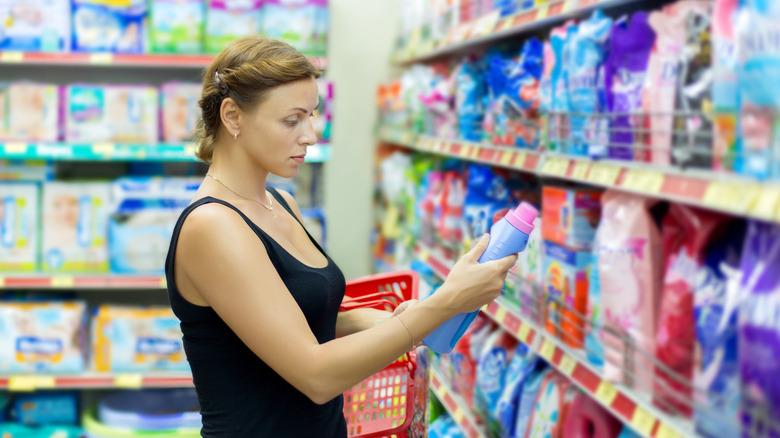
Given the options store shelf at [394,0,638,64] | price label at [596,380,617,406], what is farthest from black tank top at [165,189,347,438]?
store shelf at [394,0,638,64]

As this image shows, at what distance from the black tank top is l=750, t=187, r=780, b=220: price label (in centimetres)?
78

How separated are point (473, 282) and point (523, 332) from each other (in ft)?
2.73

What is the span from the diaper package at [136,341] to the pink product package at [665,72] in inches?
98.9

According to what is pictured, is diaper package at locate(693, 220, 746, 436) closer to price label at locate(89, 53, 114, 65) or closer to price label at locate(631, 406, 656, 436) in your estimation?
price label at locate(631, 406, 656, 436)

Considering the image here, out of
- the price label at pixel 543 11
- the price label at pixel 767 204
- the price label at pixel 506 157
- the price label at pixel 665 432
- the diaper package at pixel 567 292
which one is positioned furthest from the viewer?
the price label at pixel 506 157

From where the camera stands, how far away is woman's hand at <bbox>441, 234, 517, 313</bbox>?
1459 mm

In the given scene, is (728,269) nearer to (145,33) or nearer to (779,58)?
(779,58)

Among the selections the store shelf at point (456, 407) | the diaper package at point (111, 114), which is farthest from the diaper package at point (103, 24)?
the store shelf at point (456, 407)

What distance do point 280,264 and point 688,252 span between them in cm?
71

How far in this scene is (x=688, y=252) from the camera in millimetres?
1528

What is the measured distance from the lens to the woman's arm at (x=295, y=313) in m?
1.45

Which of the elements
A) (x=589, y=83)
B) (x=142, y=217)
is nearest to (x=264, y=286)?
(x=589, y=83)

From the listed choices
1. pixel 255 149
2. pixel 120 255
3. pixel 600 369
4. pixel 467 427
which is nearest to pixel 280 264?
pixel 255 149

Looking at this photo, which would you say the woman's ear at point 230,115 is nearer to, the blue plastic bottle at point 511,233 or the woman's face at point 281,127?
the woman's face at point 281,127
